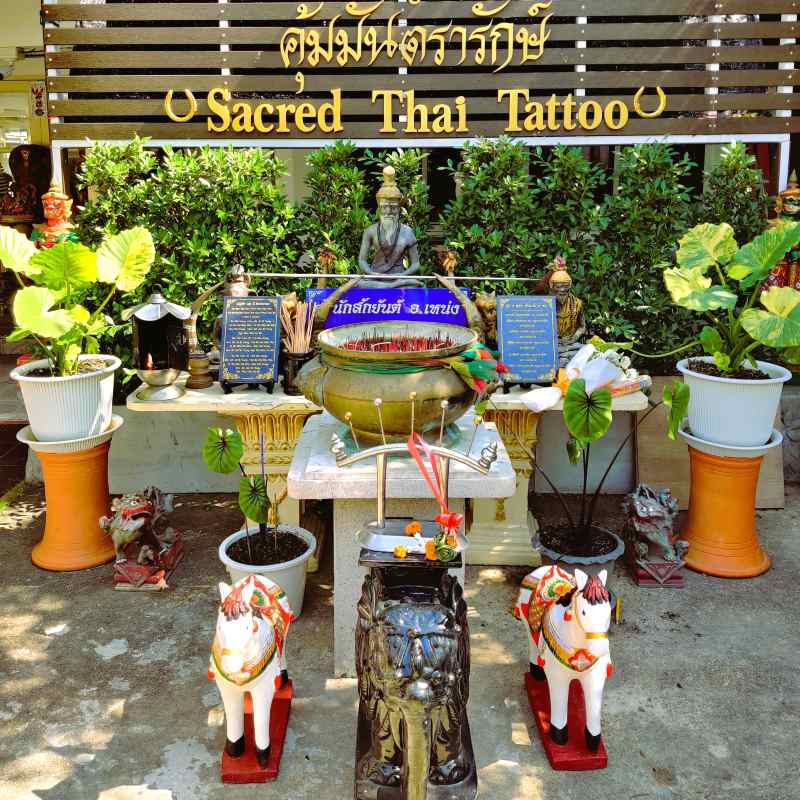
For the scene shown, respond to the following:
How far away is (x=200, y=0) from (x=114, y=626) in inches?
201

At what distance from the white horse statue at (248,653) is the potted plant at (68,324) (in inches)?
85.5

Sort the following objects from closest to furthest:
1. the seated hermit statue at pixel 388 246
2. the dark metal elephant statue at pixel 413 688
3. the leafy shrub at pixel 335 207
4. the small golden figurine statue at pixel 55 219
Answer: the dark metal elephant statue at pixel 413 688 → the seated hermit statue at pixel 388 246 → the small golden figurine statue at pixel 55 219 → the leafy shrub at pixel 335 207

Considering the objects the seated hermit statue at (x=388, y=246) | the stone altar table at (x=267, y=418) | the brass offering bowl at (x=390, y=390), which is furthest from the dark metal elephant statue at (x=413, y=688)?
the seated hermit statue at (x=388, y=246)

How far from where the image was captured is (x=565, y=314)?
577cm

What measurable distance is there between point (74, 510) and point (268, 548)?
1398mm

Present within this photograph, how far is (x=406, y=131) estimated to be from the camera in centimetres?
707

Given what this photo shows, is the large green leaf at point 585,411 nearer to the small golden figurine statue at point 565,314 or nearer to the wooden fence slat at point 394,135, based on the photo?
the small golden figurine statue at point 565,314

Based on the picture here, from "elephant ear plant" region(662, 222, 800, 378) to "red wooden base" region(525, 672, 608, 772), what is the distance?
227 centimetres

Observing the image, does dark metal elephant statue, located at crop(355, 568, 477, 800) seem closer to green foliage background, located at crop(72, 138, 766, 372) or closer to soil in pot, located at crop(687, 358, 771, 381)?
soil in pot, located at crop(687, 358, 771, 381)

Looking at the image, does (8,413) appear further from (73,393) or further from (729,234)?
(729,234)

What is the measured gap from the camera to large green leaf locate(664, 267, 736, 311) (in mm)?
5086

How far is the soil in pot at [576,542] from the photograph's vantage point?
194 inches

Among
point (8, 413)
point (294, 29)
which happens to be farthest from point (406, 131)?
point (8, 413)

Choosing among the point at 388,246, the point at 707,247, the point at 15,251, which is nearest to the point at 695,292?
the point at 707,247
